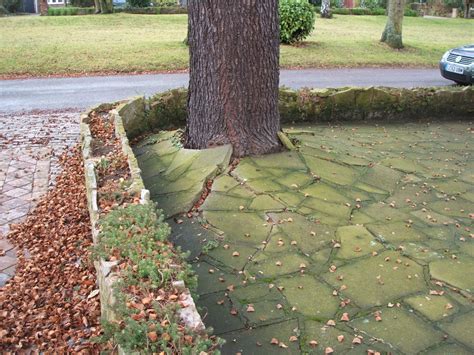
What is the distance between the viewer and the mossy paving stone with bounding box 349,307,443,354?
9.92 ft

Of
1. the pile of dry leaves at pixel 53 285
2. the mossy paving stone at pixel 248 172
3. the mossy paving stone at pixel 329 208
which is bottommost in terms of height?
the pile of dry leaves at pixel 53 285

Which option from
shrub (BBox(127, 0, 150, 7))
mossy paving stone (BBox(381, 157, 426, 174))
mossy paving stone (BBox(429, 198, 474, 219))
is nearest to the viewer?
mossy paving stone (BBox(429, 198, 474, 219))

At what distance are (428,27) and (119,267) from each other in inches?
1131

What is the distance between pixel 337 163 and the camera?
5.58 m

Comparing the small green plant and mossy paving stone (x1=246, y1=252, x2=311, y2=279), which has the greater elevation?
the small green plant

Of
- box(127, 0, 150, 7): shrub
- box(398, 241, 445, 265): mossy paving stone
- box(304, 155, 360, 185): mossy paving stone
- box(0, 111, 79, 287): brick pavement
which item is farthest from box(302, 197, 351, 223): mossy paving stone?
box(127, 0, 150, 7): shrub

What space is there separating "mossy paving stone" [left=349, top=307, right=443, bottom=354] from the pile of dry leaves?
1.70 metres

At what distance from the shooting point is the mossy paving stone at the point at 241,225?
166 inches

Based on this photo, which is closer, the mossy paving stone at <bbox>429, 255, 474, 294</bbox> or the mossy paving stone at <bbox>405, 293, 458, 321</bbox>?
the mossy paving stone at <bbox>405, 293, 458, 321</bbox>

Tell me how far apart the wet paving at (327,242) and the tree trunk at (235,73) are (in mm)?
247

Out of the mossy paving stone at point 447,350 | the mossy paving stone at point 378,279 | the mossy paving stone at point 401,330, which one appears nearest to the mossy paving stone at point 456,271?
the mossy paving stone at point 378,279

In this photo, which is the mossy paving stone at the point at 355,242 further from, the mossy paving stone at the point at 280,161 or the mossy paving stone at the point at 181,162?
the mossy paving stone at the point at 181,162

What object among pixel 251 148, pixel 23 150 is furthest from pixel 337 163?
pixel 23 150

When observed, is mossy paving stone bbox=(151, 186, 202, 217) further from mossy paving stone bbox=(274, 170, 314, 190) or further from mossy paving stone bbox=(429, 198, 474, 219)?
mossy paving stone bbox=(429, 198, 474, 219)
